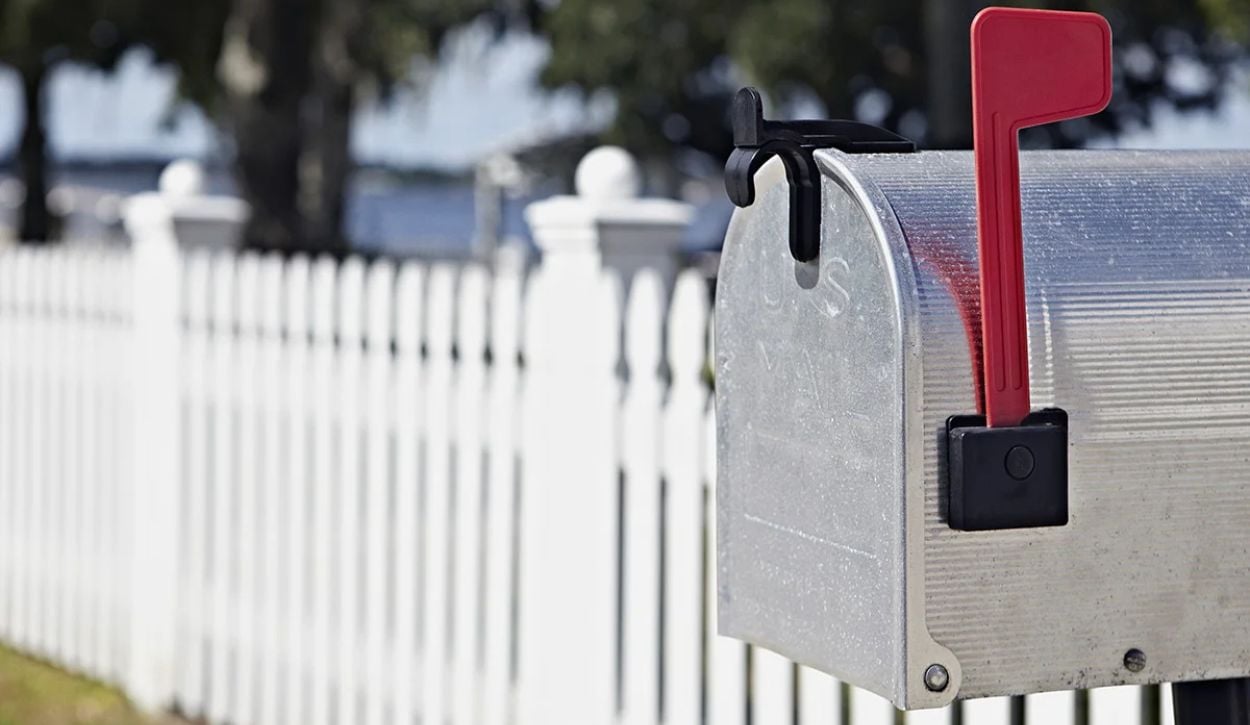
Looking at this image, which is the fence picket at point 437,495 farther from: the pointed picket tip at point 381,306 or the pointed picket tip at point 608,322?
the pointed picket tip at point 608,322

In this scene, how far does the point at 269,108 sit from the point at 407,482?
9.19 meters

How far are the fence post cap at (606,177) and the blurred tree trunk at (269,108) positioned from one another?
9519 mm

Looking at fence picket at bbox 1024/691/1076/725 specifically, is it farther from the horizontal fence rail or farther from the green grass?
the green grass

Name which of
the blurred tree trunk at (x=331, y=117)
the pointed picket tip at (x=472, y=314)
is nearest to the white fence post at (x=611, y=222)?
the pointed picket tip at (x=472, y=314)

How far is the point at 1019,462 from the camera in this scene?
5.45 feet

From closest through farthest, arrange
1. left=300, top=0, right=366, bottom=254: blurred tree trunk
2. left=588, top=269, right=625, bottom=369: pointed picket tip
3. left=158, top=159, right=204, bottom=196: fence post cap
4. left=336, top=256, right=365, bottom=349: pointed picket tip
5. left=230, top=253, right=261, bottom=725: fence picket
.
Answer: left=588, top=269, right=625, bottom=369: pointed picket tip, left=336, top=256, right=365, bottom=349: pointed picket tip, left=230, top=253, right=261, bottom=725: fence picket, left=158, top=159, right=204, bottom=196: fence post cap, left=300, top=0, right=366, bottom=254: blurred tree trunk

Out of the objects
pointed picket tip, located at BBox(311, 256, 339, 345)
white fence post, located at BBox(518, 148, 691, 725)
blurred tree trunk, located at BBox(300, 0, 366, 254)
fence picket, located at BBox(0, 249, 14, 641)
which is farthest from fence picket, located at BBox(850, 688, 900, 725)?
blurred tree trunk, located at BBox(300, 0, 366, 254)

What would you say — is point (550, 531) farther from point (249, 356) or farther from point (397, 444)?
point (249, 356)

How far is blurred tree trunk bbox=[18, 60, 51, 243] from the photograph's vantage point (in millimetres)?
30109

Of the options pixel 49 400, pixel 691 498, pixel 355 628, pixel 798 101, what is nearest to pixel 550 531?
pixel 691 498

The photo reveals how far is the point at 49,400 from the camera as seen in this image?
6.32m

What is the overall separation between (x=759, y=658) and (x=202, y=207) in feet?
9.48

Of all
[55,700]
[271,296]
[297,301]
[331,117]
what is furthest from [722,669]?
[331,117]

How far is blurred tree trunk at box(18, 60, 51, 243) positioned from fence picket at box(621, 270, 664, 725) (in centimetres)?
2723
